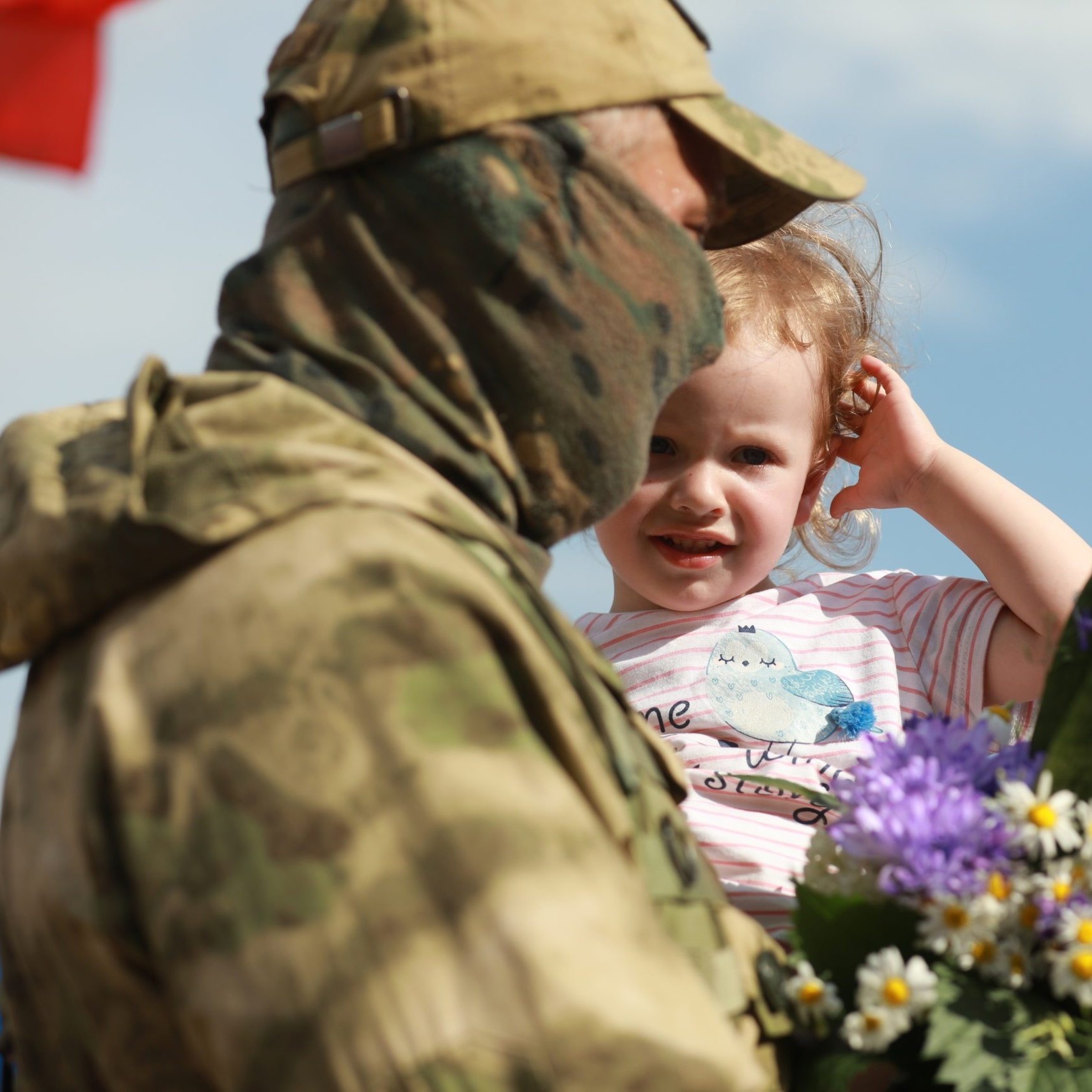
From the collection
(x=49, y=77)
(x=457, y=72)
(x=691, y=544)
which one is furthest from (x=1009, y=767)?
(x=691, y=544)

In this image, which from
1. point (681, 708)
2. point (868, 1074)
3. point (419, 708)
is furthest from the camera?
point (681, 708)

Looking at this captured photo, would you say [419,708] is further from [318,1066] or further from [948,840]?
[948,840]

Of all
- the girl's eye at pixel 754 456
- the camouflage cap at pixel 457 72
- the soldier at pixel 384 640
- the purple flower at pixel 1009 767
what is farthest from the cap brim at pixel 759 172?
the purple flower at pixel 1009 767

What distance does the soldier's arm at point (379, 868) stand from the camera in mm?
1574

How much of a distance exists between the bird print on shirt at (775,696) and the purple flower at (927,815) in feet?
4.76

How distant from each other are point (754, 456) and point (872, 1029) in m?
2.39

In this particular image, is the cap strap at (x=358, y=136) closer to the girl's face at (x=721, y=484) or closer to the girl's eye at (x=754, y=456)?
the girl's face at (x=721, y=484)

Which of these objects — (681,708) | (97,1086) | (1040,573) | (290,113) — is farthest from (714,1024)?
(1040,573)

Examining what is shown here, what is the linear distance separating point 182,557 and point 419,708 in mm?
365

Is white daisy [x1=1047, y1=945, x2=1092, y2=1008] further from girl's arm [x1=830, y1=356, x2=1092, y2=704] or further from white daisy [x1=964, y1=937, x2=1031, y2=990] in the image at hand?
girl's arm [x1=830, y1=356, x2=1092, y2=704]

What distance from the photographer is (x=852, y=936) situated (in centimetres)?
245

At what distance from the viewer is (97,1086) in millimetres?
1928

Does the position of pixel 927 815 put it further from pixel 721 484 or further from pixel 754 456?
pixel 754 456

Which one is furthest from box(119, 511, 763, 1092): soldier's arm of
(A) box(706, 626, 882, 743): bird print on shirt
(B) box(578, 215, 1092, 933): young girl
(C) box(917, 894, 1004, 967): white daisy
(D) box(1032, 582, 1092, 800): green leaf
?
(A) box(706, 626, 882, 743): bird print on shirt
